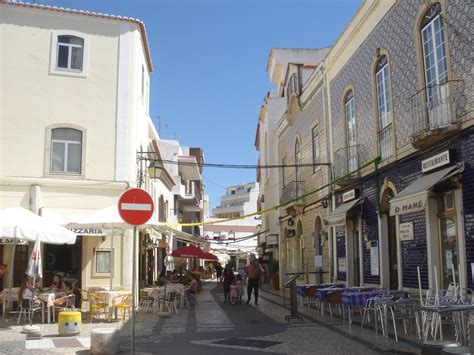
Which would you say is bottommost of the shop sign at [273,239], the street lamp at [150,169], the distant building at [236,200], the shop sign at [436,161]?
the shop sign at [273,239]

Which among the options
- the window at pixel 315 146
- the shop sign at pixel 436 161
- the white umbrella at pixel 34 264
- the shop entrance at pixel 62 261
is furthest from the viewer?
the window at pixel 315 146

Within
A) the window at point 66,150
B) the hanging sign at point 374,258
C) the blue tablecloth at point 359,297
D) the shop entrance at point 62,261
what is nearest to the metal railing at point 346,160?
the hanging sign at point 374,258

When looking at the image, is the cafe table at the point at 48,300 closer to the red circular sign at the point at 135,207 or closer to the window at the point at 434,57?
the red circular sign at the point at 135,207

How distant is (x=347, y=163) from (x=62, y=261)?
9.50 meters

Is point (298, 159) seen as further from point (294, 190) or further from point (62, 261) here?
point (62, 261)

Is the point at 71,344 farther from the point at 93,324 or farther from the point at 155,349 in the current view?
the point at 93,324

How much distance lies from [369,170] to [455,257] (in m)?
5.04

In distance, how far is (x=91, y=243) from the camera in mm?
17000

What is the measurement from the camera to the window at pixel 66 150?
683 inches

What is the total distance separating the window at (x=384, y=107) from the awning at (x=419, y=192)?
8.02 feet

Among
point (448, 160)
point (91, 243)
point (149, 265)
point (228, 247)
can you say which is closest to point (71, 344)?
point (91, 243)

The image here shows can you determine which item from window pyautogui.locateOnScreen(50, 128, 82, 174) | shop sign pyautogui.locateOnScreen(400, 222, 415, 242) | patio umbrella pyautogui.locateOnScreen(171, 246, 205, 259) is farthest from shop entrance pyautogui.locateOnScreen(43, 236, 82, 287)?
shop sign pyautogui.locateOnScreen(400, 222, 415, 242)

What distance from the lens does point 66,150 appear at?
17.4 meters

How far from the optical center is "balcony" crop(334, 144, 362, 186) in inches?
667
